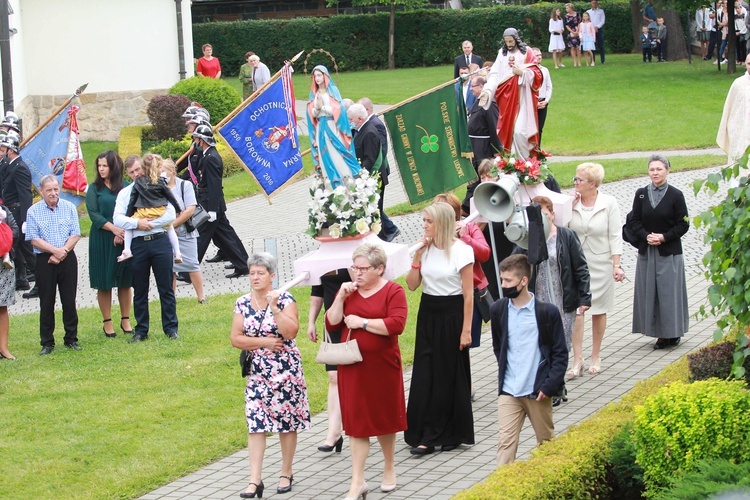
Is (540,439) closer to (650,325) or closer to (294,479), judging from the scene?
(294,479)

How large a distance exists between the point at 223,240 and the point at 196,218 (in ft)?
4.42

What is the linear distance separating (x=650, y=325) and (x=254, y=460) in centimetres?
485

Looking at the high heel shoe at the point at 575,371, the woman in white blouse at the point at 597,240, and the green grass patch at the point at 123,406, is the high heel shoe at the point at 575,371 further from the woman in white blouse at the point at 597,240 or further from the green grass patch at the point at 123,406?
the green grass patch at the point at 123,406

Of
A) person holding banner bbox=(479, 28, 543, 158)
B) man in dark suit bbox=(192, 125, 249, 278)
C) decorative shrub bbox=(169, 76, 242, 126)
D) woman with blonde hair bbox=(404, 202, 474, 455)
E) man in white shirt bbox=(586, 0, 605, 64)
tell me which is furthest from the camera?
man in white shirt bbox=(586, 0, 605, 64)

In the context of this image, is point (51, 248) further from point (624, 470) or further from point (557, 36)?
point (557, 36)

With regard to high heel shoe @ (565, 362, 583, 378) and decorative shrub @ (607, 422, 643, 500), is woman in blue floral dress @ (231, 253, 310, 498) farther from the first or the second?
high heel shoe @ (565, 362, 583, 378)

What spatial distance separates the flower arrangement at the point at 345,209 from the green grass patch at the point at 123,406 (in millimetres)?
2041

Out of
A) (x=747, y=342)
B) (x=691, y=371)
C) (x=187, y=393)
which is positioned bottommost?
(x=187, y=393)

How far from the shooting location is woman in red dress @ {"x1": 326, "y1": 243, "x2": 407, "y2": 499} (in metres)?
7.98

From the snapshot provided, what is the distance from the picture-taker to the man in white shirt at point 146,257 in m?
12.4

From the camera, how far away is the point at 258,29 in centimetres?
4703

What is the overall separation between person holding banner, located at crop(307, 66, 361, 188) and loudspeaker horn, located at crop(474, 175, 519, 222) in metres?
1.86

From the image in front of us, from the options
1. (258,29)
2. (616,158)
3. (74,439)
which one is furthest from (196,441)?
(258,29)

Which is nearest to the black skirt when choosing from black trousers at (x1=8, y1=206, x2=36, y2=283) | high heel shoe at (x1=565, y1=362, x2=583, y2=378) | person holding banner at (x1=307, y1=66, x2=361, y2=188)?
person holding banner at (x1=307, y1=66, x2=361, y2=188)
